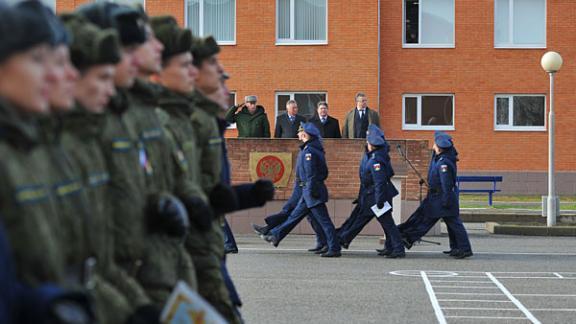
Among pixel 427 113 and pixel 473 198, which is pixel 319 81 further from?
pixel 473 198

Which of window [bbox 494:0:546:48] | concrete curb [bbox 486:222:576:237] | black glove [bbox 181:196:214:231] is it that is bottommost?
concrete curb [bbox 486:222:576:237]

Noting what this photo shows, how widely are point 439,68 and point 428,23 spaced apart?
140 centimetres

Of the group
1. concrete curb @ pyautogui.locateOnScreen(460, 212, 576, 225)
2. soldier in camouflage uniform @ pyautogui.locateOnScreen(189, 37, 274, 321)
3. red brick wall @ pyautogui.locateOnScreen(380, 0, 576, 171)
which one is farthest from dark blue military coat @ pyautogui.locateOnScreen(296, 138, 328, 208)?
red brick wall @ pyautogui.locateOnScreen(380, 0, 576, 171)

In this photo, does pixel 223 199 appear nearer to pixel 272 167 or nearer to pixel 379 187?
pixel 379 187

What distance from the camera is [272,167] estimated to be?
71.6ft

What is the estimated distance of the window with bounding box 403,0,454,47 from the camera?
35500 millimetres

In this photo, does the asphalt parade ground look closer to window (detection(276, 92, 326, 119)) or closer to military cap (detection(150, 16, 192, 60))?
military cap (detection(150, 16, 192, 60))

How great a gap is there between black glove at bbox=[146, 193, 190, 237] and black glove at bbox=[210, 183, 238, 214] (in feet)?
4.16

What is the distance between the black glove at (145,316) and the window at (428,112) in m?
31.1

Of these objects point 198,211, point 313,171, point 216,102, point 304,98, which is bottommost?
point 313,171

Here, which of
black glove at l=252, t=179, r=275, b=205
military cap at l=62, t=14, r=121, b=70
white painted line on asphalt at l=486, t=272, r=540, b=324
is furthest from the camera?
white painted line on asphalt at l=486, t=272, r=540, b=324

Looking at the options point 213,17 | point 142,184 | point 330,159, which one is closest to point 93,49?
point 142,184

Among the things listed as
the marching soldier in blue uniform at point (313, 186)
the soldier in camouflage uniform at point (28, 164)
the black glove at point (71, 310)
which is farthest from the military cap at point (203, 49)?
the marching soldier in blue uniform at point (313, 186)

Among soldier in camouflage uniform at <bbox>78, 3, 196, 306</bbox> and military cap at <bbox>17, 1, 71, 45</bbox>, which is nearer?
military cap at <bbox>17, 1, 71, 45</bbox>
